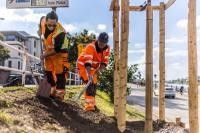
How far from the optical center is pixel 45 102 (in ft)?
31.6

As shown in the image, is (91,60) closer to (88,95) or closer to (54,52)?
(88,95)

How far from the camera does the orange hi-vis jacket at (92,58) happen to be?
35.2ft

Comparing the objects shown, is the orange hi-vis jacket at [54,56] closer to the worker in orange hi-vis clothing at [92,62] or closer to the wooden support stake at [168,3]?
the worker in orange hi-vis clothing at [92,62]

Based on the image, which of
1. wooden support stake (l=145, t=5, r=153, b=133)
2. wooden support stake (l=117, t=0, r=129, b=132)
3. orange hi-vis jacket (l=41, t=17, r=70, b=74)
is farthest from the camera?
orange hi-vis jacket (l=41, t=17, r=70, b=74)

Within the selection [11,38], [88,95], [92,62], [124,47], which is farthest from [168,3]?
[11,38]

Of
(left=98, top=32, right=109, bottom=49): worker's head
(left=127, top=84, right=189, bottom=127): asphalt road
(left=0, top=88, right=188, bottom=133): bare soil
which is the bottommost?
(left=127, top=84, right=189, bottom=127): asphalt road

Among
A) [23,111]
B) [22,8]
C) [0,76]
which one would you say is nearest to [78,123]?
[23,111]

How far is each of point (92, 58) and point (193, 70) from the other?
3.20 meters

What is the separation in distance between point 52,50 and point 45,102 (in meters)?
0.98

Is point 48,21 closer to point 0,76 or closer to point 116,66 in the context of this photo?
point 116,66

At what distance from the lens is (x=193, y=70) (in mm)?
8023

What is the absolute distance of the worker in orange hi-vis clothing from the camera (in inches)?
417

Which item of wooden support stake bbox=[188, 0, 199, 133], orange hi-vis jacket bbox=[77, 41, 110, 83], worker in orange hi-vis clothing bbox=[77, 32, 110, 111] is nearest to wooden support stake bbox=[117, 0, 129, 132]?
wooden support stake bbox=[188, 0, 199, 133]

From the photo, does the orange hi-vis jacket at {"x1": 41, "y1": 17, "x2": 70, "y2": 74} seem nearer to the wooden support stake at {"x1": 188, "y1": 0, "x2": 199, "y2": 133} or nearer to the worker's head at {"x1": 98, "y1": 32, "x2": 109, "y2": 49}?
the worker's head at {"x1": 98, "y1": 32, "x2": 109, "y2": 49}
